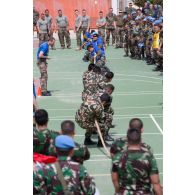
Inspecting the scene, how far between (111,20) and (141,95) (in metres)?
11.9

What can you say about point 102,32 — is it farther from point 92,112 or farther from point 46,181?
point 46,181

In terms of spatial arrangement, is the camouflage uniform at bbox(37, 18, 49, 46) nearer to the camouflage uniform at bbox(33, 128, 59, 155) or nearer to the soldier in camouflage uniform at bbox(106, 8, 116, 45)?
the soldier in camouflage uniform at bbox(106, 8, 116, 45)

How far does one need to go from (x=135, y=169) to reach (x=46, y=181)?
1031 mm

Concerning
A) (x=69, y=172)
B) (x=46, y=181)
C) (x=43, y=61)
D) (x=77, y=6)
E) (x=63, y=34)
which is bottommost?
(x=46, y=181)

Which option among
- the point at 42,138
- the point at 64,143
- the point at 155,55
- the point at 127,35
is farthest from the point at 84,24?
the point at 64,143

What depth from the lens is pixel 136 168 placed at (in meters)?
7.07

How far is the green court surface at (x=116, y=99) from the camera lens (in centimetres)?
1193

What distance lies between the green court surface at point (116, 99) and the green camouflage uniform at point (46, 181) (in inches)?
117

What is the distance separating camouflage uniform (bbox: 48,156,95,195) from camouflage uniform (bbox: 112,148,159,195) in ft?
1.79

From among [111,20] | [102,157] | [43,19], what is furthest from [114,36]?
[102,157]

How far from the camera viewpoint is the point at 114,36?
3017 cm

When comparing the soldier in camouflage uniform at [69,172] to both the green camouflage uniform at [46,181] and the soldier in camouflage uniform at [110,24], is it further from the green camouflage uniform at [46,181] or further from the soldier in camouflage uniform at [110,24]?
the soldier in camouflage uniform at [110,24]

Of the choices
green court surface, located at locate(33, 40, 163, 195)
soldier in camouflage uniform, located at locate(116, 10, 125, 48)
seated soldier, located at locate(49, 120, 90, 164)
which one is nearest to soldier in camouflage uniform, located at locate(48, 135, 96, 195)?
seated soldier, located at locate(49, 120, 90, 164)
